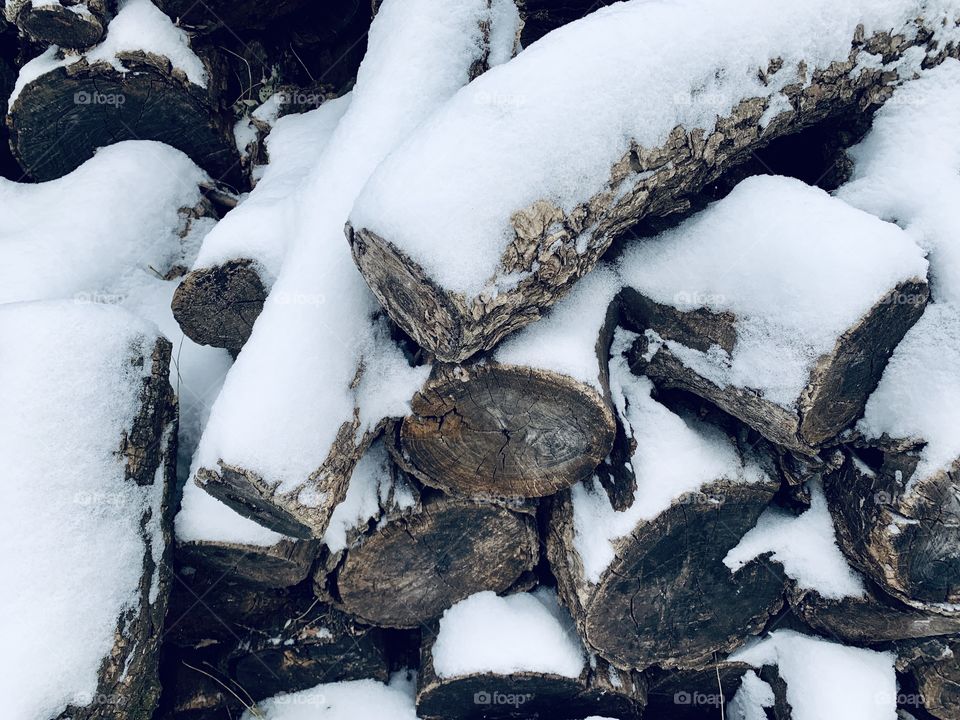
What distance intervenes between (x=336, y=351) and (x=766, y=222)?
53.1 inches

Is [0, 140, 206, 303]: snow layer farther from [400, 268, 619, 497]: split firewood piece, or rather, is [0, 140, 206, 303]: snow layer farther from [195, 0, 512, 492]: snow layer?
[400, 268, 619, 497]: split firewood piece

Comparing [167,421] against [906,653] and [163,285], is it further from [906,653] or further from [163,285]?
[906,653]

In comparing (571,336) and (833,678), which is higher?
(571,336)

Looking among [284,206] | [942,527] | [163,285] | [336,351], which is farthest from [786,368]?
[163,285]

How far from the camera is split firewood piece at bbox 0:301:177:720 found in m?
1.77

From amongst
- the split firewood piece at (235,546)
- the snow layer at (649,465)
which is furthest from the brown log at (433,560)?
the snow layer at (649,465)

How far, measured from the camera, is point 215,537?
215 centimetres

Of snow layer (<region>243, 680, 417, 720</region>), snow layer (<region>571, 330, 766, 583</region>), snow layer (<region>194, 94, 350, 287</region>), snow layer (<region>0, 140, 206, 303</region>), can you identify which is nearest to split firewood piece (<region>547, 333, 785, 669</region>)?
snow layer (<region>571, 330, 766, 583</region>)

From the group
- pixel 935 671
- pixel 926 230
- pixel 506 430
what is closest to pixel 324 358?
pixel 506 430

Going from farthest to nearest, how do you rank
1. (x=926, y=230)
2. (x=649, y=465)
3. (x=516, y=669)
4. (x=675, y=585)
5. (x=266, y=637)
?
(x=266, y=637)
(x=516, y=669)
(x=675, y=585)
(x=649, y=465)
(x=926, y=230)

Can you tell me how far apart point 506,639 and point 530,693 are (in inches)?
9.5

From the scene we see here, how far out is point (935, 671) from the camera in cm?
237

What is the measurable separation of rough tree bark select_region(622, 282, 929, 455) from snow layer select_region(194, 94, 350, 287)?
1243 mm

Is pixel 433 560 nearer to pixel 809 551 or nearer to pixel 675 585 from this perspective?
pixel 675 585
